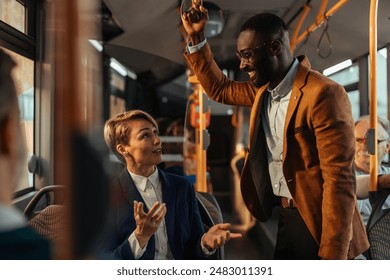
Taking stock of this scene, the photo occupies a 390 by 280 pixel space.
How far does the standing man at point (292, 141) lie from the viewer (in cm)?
164

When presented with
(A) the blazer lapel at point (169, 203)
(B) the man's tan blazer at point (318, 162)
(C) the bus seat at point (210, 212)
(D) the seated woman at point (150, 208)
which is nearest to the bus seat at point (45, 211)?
(D) the seated woman at point (150, 208)

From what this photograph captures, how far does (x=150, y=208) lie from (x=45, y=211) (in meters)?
0.38

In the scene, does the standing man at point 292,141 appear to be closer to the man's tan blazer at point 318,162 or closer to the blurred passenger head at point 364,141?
the man's tan blazer at point 318,162

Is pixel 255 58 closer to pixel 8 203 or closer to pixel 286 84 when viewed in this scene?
pixel 286 84

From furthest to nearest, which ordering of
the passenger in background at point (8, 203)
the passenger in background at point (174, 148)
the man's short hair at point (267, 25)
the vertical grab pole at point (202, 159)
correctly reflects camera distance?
1. the vertical grab pole at point (202, 159)
2. the passenger in background at point (174, 148)
3. the man's short hair at point (267, 25)
4. the passenger in background at point (8, 203)

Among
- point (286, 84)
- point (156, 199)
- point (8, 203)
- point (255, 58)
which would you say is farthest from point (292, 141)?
point (8, 203)

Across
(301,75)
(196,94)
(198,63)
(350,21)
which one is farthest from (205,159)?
(350,21)

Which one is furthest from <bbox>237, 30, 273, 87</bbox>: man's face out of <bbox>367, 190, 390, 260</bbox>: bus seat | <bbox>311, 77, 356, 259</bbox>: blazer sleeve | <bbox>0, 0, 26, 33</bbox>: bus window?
<bbox>0, 0, 26, 33</bbox>: bus window

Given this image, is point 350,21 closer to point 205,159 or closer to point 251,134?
point 251,134

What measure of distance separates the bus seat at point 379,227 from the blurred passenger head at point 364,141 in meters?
0.13

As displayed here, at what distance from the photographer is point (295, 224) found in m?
1.77

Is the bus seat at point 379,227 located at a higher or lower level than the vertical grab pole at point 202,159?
lower

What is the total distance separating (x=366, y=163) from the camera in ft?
6.33

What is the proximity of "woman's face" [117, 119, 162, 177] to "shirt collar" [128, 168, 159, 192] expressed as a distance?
0.01 metres
